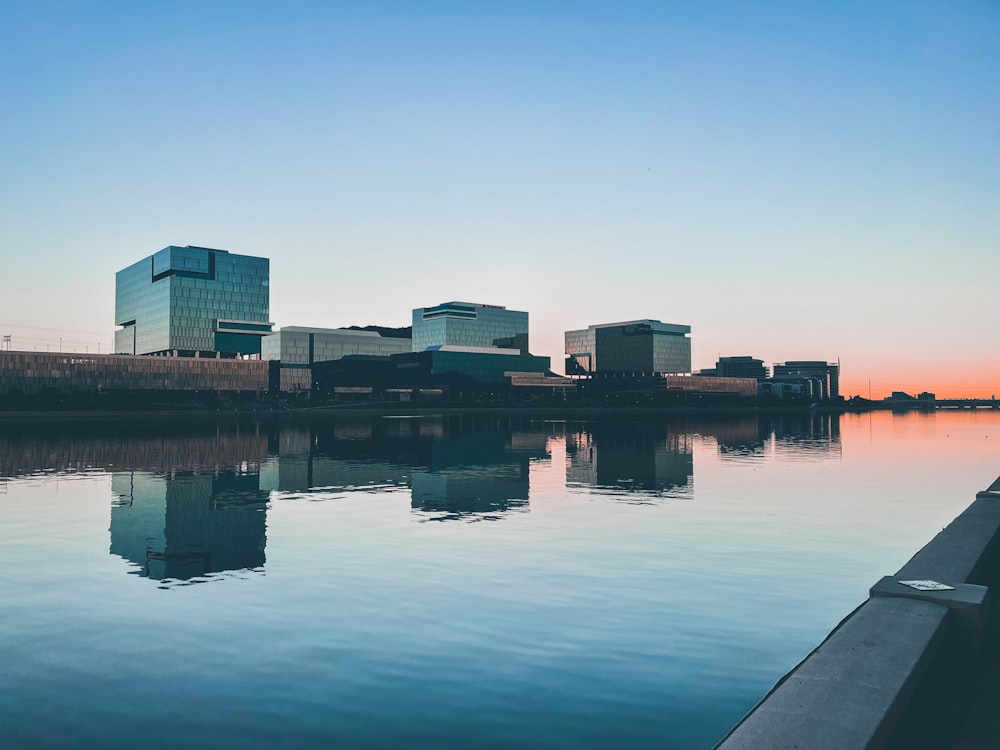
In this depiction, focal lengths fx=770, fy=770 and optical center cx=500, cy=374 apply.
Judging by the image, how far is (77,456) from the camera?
6919 cm

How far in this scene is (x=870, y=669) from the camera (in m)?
12.3

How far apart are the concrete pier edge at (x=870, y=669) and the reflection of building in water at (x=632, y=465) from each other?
29.8 m

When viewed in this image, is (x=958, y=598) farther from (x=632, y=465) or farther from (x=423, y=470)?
(x=632, y=465)

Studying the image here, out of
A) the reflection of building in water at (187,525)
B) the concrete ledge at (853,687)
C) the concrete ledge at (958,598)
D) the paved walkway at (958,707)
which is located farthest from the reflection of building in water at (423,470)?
the paved walkway at (958,707)

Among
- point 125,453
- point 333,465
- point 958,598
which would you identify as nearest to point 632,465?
point 333,465

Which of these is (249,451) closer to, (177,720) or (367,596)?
(367,596)

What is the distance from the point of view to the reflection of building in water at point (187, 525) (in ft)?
85.1

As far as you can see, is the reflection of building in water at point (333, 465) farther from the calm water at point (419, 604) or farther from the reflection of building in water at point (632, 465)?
the reflection of building in water at point (632, 465)

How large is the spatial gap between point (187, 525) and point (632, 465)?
40.0 m

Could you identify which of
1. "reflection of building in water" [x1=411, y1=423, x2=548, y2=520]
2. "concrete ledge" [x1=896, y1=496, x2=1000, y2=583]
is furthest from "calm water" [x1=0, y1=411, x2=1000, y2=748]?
"concrete ledge" [x1=896, y1=496, x2=1000, y2=583]

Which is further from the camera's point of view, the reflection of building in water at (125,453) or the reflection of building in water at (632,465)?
the reflection of building in water at (125,453)

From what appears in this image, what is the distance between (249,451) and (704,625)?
67.1 m

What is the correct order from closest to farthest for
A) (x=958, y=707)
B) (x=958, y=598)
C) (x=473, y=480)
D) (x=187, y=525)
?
(x=958, y=707) → (x=958, y=598) → (x=187, y=525) → (x=473, y=480)

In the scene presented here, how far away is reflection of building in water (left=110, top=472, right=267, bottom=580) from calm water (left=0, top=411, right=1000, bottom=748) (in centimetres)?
18
